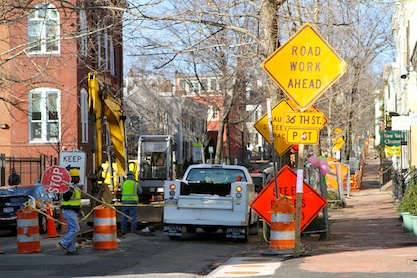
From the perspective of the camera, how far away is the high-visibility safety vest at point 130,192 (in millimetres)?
20703

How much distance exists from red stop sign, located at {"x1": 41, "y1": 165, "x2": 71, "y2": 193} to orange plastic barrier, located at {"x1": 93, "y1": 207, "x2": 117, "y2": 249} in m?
0.90

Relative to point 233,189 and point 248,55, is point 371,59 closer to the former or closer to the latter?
point 248,55

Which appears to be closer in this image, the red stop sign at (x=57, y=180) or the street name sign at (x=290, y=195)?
the red stop sign at (x=57, y=180)

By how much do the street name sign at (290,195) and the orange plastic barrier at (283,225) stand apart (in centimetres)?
104

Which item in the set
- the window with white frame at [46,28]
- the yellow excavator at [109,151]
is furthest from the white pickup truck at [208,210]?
the window with white frame at [46,28]

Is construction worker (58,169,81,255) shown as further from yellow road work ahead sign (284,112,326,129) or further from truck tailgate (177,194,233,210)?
yellow road work ahead sign (284,112,326,129)

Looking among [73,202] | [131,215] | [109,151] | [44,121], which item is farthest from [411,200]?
[44,121]

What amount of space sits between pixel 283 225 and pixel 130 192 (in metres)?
6.85

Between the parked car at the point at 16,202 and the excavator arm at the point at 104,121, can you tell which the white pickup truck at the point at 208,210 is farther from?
the parked car at the point at 16,202

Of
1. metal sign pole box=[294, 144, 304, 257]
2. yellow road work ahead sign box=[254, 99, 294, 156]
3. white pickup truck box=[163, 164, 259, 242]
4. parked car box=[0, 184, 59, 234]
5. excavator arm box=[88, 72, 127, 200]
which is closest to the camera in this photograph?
metal sign pole box=[294, 144, 304, 257]

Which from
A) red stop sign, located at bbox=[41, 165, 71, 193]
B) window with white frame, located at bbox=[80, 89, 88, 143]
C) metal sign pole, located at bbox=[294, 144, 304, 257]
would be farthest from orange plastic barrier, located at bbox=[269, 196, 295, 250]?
window with white frame, located at bbox=[80, 89, 88, 143]

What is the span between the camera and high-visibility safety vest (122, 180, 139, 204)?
67.9 ft

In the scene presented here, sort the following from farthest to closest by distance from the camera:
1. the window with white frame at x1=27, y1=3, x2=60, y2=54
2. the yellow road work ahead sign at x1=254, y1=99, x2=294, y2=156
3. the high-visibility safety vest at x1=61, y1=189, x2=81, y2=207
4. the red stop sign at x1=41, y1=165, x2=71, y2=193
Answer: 1. the window with white frame at x1=27, y1=3, x2=60, y2=54
2. the yellow road work ahead sign at x1=254, y1=99, x2=294, y2=156
3. the red stop sign at x1=41, y1=165, x2=71, y2=193
4. the high-visibility safety vest at x1=61, y1=189, x2=81, y2=207

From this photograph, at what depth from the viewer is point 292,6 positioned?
2342 cm
